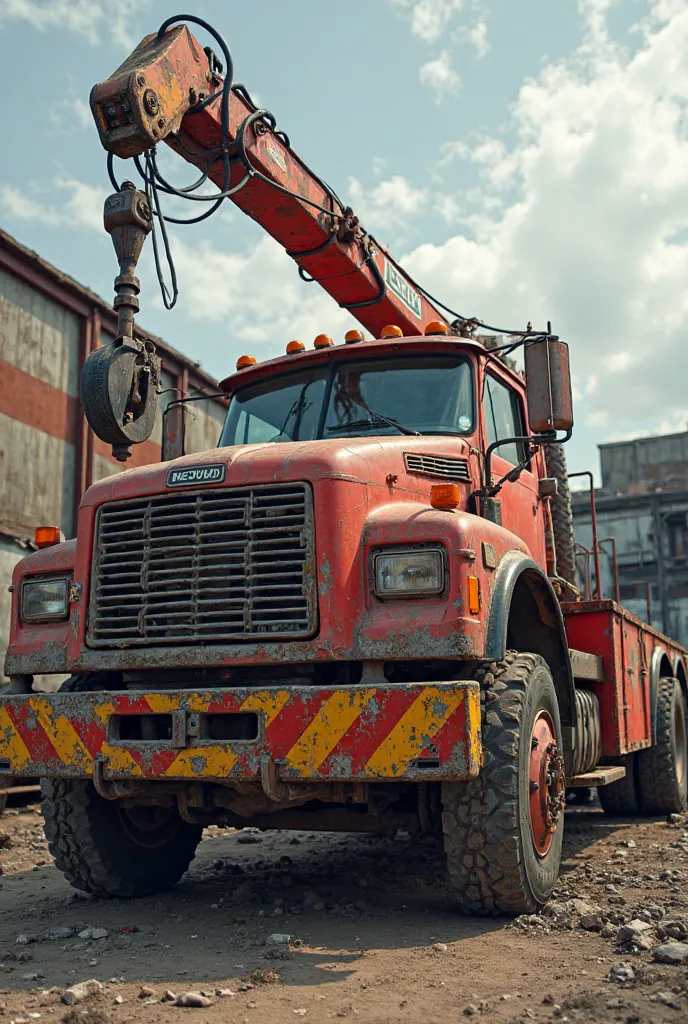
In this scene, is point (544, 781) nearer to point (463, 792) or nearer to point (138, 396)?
point (463, 792)

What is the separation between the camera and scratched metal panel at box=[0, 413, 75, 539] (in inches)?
435

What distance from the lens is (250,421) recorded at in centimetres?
605

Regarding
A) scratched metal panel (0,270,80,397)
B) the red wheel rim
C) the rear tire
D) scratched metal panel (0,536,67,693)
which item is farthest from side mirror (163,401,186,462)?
scratched metal panel (0,270,80,397)

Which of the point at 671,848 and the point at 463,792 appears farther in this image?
the point at 671,848

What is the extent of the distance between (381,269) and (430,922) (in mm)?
4493

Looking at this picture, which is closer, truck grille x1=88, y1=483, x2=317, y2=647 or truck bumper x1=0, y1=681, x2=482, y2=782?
truck bumper x1=0, y1=681, x2=482, y2=782

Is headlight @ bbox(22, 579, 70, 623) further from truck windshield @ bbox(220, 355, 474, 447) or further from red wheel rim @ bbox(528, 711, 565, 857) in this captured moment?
red wheel rim @ bbox(528, 711, 565, 857)

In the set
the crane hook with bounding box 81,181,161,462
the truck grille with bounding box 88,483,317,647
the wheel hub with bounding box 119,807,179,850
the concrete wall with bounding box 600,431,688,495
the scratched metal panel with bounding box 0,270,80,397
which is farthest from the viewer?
the concrete wall with bounding box 600,431,688,495

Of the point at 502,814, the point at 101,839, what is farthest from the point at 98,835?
the point at 502,814

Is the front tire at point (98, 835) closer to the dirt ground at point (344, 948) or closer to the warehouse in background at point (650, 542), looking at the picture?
the dirt ground at point (344, 948)

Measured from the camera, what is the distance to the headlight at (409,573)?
162 inches

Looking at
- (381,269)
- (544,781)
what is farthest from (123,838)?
(381,269)

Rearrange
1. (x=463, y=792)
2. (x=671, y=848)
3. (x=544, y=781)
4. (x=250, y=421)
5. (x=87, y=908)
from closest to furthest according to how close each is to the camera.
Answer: (x=463, y=792), (x=544, y=781), (x=87, y=908), (x=250, y=421), (x=671, y=848)

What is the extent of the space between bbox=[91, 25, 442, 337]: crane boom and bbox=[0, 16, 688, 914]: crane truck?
21 millimetres
